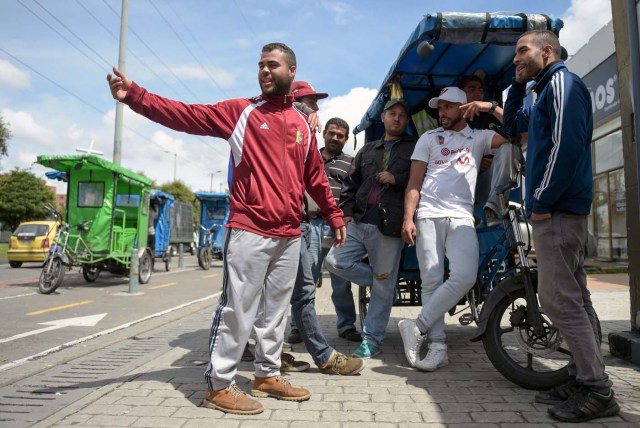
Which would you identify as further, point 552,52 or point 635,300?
point 635,300

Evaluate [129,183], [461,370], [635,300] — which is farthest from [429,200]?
[129,183]

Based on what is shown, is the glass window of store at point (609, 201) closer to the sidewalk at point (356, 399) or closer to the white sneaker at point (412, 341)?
the sidewalk at point (356, 399)

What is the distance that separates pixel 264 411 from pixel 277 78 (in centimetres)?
200

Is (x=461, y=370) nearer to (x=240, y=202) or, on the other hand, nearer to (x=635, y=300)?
(x=635, y=300)

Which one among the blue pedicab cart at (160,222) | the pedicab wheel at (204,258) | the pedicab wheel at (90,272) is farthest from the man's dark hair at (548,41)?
the pedicab wheel at (204,258)

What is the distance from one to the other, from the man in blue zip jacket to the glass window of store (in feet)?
47.3

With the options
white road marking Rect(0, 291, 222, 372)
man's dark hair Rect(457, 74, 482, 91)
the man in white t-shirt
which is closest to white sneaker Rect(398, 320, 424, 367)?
the man in white t-shirt

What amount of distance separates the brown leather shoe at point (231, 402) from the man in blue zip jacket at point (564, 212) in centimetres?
166

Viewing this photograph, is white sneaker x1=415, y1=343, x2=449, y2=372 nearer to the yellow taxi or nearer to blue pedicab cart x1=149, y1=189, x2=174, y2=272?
blue pedicab cart x1=149, y1=189, x2=174, y2=272

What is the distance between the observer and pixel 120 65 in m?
13.5

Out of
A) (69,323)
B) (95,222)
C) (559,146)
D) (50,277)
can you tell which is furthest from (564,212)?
(95,222)

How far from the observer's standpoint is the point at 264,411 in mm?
3125

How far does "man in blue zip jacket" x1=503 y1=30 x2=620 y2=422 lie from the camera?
115 inches

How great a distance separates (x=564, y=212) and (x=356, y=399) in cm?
165
